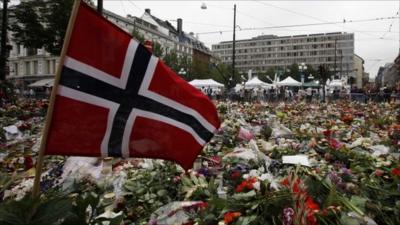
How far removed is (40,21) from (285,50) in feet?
491

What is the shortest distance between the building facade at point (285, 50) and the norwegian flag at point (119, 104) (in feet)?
492

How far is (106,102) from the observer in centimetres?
248

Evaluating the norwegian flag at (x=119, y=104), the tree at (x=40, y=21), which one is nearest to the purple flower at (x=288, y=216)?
the norwegian flag at (x=119, y=104)

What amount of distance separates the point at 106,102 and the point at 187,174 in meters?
2.06

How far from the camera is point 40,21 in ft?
54.9

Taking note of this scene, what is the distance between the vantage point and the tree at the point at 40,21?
1622 centimetres

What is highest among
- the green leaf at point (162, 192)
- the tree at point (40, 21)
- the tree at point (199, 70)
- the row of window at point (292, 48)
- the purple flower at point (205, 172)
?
the row of window at point (292, 48)

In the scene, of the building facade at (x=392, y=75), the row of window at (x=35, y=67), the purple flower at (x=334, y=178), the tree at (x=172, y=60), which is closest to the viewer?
the purple flower at (x=334, y=178)

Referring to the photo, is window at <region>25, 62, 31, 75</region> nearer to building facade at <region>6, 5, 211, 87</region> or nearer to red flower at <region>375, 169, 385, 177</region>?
building facade at <region>6, 5, 211, 87</region>

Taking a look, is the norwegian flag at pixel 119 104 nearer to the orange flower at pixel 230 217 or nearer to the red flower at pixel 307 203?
the orange flower at pixel 230 217

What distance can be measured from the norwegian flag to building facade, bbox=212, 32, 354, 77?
150m

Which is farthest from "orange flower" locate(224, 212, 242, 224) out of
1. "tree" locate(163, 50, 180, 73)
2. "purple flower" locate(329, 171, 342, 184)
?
"tree" locate(163, 50, 180, 73)

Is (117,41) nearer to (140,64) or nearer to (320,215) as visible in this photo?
(140,64)

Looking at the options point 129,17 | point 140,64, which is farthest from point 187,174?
point 129,17
